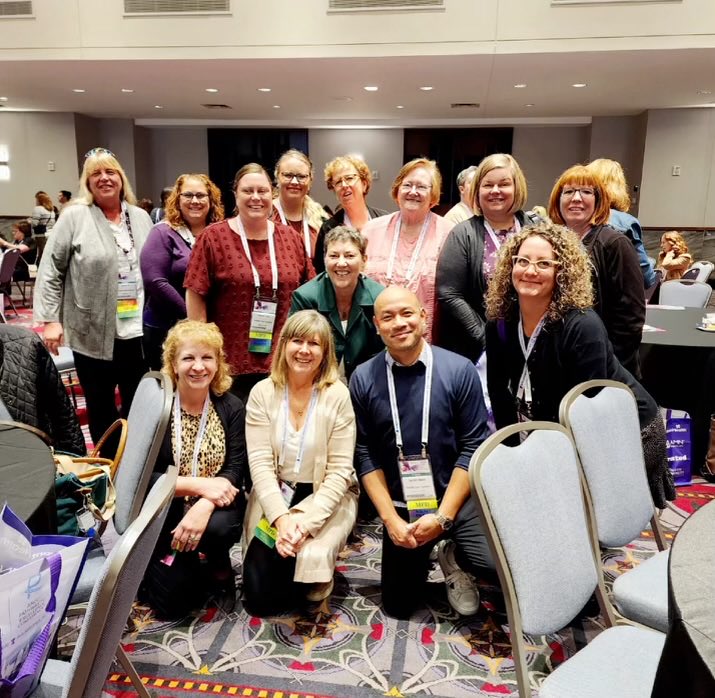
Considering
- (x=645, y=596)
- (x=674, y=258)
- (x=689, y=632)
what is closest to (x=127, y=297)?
(x=645, y=596)

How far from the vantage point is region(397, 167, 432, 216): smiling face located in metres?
2.82

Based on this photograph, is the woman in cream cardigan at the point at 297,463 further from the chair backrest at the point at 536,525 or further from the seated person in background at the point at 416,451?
the chair backrest at the point at 536,525

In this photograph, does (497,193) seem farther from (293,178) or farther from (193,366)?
(193,366)

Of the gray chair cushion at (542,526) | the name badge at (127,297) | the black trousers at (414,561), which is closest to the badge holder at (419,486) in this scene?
the black trousers at (414,561)

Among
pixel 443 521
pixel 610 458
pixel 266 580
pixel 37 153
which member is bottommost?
pixel 266 580

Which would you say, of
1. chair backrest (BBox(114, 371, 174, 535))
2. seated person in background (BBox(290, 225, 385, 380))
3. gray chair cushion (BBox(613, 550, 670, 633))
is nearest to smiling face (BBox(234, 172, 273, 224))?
seated person in background (BBox(290, 225, 385, 380))

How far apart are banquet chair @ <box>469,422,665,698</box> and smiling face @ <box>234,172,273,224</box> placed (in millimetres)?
1641

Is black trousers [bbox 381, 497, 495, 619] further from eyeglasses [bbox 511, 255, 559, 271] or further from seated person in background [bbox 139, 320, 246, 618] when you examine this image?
eyeglasses [bbox 511, 255, 559, 271]

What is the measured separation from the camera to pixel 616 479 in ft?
5.85

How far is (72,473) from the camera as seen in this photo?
1818 mm

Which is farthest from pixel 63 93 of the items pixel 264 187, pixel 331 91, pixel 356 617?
pixel 356 617

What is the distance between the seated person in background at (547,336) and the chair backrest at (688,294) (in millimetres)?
3088

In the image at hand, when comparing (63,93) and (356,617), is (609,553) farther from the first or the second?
(63,93)

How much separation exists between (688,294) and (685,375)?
6.22ft
